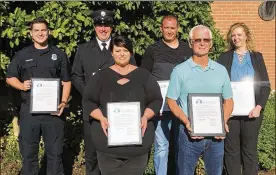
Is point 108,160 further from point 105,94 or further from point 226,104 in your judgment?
point 226,104

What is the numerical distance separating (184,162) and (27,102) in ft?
6.35

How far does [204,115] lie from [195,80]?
1.08ft

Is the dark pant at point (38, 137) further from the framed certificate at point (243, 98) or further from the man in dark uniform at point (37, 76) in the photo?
the framed certificate at point (243, 98)

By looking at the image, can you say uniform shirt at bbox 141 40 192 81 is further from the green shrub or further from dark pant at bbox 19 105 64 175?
the green shrub

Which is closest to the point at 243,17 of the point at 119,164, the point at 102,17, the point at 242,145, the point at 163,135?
the point at 242,145

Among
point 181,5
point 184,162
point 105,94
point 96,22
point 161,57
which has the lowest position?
point 184,162

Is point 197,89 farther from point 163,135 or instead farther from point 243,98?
point 163,135

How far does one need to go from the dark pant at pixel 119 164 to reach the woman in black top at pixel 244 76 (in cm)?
143

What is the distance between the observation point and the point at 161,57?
4883mm

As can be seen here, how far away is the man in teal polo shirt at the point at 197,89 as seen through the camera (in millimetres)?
3967

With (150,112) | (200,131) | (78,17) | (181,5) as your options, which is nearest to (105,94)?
(150,112)

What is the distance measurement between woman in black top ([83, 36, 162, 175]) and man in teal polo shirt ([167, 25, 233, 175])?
0.87 ft

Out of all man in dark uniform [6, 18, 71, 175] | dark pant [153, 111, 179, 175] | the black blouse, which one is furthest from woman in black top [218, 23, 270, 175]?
man in dark uniform [6, 18, 71, 175]

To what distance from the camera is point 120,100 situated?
150 inches
